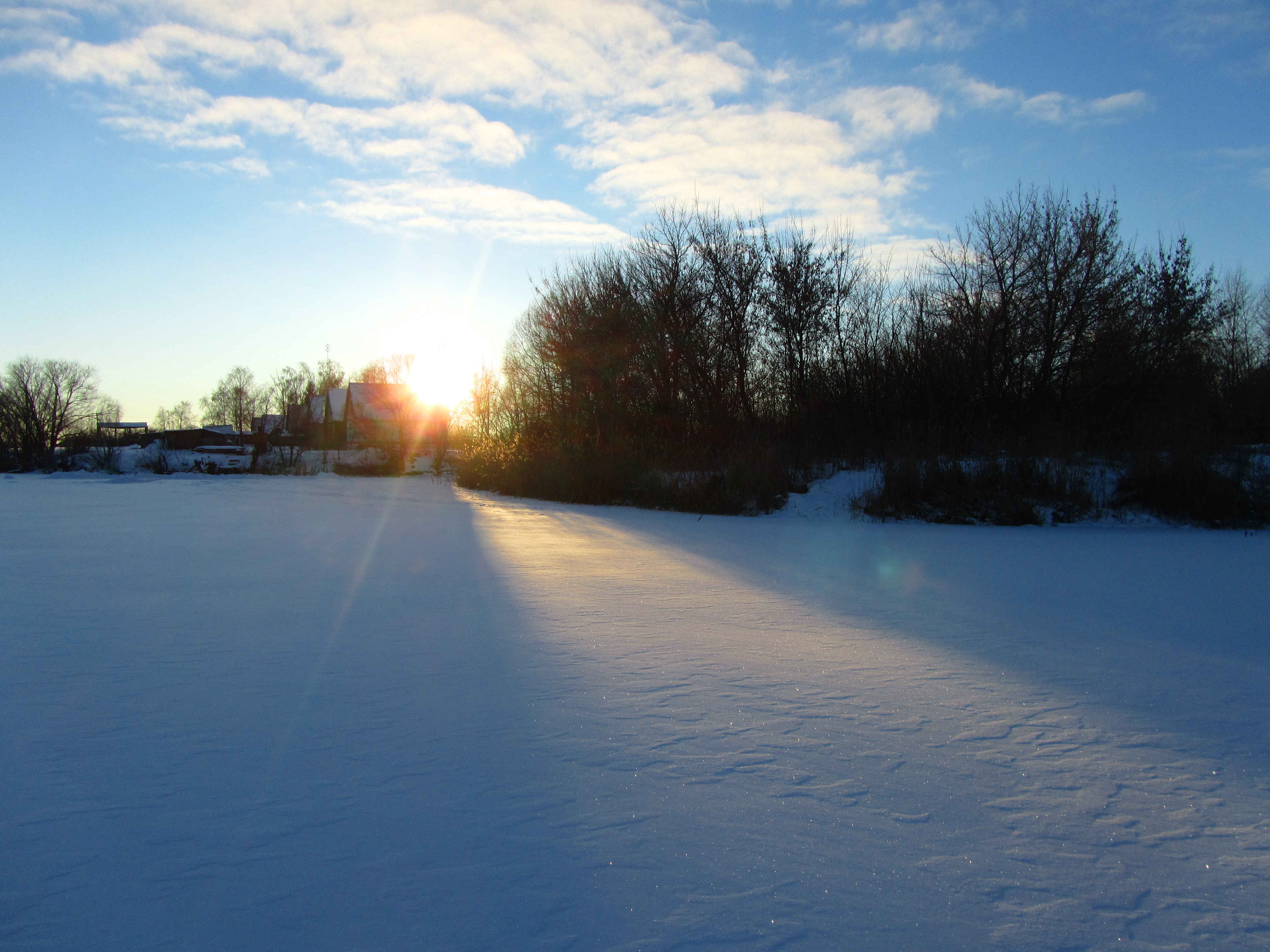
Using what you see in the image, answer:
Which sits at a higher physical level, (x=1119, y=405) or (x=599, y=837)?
(x=1119, y=405)

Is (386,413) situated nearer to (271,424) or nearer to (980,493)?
(271,424)

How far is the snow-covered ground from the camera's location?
1714mm

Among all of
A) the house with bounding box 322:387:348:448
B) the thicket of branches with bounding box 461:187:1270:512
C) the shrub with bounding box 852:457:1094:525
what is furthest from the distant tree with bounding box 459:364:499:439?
the house with bounding box 322:387:348:448

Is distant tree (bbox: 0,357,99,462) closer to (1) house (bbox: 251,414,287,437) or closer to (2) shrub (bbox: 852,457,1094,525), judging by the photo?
(1) house (bbox: 251,414,287,437)

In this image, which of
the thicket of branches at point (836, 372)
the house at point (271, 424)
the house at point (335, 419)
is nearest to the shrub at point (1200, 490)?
the thicket of branches at point (836, 372)

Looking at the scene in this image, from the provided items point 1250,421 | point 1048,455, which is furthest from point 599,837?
point 1250,421

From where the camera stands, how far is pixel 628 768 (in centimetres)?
246

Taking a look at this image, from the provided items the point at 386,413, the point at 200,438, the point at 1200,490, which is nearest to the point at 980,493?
the point at 1200,490

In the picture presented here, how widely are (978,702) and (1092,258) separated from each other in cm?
1473

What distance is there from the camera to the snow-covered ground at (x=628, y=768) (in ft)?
5.62

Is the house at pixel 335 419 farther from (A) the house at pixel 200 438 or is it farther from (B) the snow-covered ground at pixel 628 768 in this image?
(B) the snow-covered ground at pixel 628 768

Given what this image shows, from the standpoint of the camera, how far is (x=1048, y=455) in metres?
11.7

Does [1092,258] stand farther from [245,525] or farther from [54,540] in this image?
[54,540]

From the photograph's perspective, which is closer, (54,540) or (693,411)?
(54,540)
